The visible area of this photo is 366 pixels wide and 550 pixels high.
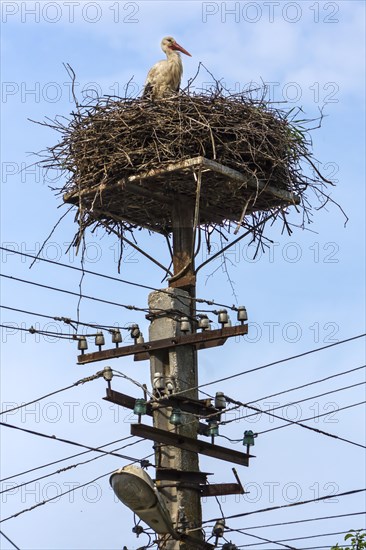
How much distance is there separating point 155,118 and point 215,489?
3.88 metres

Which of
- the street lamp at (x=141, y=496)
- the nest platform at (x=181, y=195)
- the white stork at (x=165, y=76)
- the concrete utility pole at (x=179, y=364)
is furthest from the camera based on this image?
the white stork at (x=165, y=76)

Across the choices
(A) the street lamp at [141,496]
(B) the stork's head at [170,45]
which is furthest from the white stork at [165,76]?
(A) the street lamp at [141,496]

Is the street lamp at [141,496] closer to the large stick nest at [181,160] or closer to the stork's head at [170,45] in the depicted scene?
the large stick nest at [181,160]

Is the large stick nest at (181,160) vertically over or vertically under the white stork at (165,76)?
under

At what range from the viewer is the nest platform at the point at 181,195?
14188mm

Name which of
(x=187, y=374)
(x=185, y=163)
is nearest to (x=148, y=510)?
(x=187, y=374)

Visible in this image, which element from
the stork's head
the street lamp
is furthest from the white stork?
the street lamp

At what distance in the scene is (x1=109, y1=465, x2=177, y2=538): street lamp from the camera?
12031 millimetres

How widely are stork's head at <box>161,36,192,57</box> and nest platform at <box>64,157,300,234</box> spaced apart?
11.9 ft

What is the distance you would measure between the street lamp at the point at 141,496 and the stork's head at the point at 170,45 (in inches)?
299

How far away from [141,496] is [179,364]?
5.78 ft

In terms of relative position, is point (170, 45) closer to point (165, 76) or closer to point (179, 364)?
point (165, 76)

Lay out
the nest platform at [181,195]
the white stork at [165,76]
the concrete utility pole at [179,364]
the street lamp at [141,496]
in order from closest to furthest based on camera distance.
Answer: the street lamp at [141,496], the concrete utility pole at [179,364], the nest platform at [181,195], the white stork at [165,76]

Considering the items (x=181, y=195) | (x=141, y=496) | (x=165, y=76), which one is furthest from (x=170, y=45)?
(x=141, y=496)
